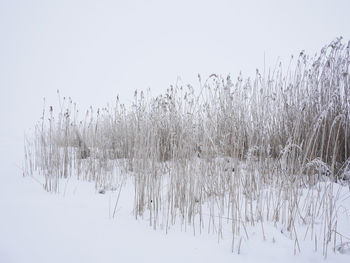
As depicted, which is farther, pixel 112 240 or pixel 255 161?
Result: pixel 255 161

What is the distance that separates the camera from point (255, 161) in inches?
70.5

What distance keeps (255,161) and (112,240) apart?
133 centimetres

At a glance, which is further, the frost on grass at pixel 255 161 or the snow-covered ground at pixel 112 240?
the frost on grass at pixel 255 161

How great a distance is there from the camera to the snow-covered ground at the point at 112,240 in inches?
37.5

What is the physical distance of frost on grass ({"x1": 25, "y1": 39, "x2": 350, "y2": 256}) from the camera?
1154 millimetres

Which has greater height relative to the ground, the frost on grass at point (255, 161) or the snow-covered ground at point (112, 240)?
the frost on grass at point (255, 161)

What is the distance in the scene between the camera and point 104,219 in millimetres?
1381

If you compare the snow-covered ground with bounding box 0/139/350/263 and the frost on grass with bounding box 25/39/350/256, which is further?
the frost on grass with bounding box 25/39/350/256

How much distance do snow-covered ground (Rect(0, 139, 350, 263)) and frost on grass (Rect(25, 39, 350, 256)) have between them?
0.06m

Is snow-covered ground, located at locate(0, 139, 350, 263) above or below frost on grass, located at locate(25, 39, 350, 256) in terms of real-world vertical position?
below

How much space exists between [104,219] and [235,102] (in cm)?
182

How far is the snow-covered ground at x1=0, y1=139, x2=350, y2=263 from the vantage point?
953mm

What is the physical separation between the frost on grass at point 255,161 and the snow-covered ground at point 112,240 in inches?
2.2

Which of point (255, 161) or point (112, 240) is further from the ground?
point (255, 161)
